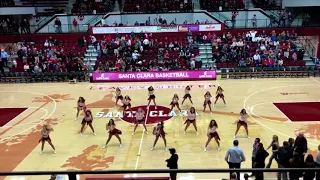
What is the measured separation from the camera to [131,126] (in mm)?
17203

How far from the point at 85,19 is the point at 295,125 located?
2464 cm

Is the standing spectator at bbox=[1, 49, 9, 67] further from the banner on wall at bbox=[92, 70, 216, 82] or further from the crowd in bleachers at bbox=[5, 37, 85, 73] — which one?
the banner on wall at bbox=[92, 70, 216, 82]

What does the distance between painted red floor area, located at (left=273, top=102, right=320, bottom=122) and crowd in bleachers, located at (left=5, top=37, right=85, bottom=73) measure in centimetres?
1651

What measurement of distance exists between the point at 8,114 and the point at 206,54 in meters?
17.4

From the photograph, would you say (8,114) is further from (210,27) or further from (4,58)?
(210,27)

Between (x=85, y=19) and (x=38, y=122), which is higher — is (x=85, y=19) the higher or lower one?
the higher one

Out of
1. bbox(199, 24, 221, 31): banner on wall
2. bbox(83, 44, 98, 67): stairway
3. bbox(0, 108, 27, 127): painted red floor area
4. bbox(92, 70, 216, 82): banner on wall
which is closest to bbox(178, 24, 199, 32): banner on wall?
bbox(199, 24, 221, 31): banner on wall

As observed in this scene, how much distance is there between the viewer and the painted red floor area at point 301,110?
1770cm

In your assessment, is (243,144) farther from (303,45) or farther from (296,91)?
(303,45)

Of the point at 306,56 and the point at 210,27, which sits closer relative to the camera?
the point at 306,56

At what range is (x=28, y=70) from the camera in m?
29.3

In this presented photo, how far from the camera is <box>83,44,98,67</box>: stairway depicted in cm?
3073

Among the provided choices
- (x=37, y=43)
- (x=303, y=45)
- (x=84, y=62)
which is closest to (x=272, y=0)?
(x=303, y=45)

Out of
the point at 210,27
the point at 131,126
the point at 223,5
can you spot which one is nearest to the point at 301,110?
the point at 131,126
